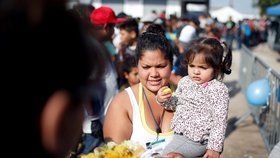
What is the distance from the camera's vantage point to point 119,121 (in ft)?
8.18

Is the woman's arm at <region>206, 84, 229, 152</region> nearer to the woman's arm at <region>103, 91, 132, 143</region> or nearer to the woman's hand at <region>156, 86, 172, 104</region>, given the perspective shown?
the woman's hand at <region>156, 86, 172, 104</region>

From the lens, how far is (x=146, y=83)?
266 centimetres

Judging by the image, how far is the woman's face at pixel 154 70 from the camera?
104 inches

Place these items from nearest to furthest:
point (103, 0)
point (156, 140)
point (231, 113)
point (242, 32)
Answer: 1. point (156, 140)
2. point (231, 113)
3. point (242, 32)
4. point (103, 0)

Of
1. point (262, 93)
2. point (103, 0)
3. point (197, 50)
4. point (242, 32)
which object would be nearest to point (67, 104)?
point (197, 50)

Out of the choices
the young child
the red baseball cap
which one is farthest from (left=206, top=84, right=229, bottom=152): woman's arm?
the red baseball cap

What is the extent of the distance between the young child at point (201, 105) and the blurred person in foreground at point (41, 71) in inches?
65.9

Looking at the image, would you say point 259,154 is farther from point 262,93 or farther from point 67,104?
point 67,104

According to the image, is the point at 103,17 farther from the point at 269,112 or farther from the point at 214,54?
the point at 269,112

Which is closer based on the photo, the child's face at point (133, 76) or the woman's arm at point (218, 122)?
the woman's arm at point (218, 122)

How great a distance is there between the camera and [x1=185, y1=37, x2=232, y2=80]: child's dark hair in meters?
2.79

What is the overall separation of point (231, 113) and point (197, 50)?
661 centimetres

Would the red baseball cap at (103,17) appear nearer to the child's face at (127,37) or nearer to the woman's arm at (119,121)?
the child's face at (127,37)

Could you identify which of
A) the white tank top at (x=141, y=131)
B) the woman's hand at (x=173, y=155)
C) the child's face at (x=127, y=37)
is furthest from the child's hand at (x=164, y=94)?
the child's face at (x=127, y=37)
